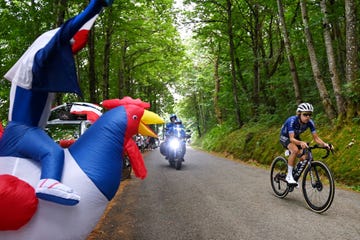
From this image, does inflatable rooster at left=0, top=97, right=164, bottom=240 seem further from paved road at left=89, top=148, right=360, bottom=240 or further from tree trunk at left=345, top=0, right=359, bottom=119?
tree trunk at left=345, top=0, right=359, bottom=119

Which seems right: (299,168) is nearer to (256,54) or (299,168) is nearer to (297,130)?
(297,130)

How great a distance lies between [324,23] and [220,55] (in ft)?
47.6

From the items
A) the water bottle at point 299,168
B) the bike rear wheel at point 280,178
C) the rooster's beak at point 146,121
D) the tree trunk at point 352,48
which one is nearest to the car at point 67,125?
the bike rear wheel at point 280,178

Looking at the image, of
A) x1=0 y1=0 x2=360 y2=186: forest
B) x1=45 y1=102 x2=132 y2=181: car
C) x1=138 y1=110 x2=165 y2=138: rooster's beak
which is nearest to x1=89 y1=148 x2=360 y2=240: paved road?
x1=138 y1=110 x2=165 y2=138: rooster's beak

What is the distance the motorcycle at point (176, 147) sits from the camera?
1351 cm

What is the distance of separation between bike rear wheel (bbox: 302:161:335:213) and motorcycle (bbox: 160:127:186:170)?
751cm

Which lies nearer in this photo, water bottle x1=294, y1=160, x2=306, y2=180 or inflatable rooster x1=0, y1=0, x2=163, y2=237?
inflatable rooster x1=0, y1=0, x2=163, y2=237

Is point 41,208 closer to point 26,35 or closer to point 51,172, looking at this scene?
point 51,172

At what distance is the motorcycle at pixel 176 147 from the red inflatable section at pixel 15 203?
1091 cm

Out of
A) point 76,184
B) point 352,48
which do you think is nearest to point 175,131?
point 352,48

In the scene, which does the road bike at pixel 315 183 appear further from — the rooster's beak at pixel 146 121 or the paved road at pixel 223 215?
the rooster's beak at pixel 146 121

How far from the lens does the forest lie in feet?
34.5

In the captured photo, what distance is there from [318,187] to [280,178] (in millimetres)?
1418

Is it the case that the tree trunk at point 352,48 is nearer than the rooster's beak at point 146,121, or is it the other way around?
the rooster's beak at point 146,121
